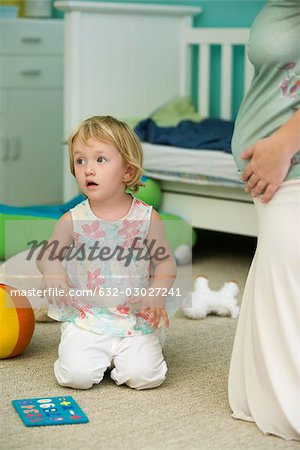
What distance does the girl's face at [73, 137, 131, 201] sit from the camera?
1728 mm

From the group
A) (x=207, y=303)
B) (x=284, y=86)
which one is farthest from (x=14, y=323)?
(x=284, y=86)

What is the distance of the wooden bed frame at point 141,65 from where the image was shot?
304 cm

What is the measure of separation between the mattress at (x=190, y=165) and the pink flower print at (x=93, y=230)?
103 cm

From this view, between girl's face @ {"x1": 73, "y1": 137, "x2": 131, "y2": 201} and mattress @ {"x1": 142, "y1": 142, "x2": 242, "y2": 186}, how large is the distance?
103cm

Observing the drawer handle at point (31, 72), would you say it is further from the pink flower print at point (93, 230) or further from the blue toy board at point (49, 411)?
the blue toy board at point (49, 411)

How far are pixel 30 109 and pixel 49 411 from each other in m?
2.30

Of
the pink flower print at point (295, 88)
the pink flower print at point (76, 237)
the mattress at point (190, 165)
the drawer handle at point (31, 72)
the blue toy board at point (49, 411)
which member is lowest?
the blue toy board at point (49, 411)

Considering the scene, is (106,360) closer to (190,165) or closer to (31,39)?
(190,165)

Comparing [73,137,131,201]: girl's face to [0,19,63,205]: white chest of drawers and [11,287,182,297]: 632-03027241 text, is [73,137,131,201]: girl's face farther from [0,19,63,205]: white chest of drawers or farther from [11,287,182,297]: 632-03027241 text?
[0,19,63,205]: white chest of drawers

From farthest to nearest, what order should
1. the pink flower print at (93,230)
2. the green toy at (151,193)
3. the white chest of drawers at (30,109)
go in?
1. the white chest of drawers at (30,109)
2. the green toy at (151,193)
3. the pink flower print at (93,230)

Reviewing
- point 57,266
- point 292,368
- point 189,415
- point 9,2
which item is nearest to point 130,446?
point 189,415

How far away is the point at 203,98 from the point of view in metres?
3.52

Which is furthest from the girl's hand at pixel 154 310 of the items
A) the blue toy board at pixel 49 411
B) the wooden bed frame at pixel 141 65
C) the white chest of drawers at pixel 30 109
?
the white chest of drawers at pixel 30 109

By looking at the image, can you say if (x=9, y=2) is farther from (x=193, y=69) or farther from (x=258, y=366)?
(x=258, y=366)
